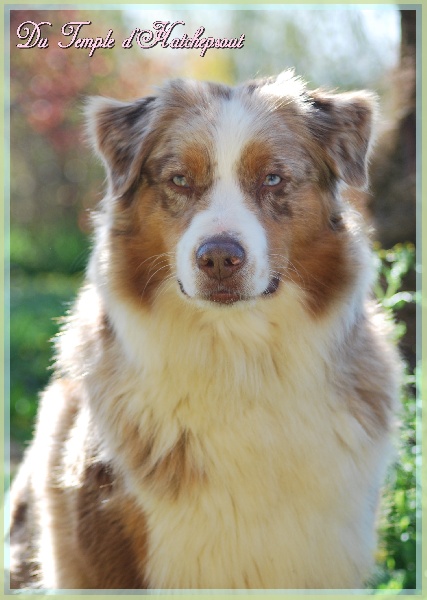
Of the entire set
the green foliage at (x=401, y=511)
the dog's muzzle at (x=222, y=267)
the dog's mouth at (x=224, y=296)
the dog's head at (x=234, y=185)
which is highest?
the dog's head at (x=234, y=185)

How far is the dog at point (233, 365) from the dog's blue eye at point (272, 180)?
14mm

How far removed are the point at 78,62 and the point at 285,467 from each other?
11.6m

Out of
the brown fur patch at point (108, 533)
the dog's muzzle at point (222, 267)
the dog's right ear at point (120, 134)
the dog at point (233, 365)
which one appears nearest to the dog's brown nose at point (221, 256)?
the dog's muzzle at point (222, 267)

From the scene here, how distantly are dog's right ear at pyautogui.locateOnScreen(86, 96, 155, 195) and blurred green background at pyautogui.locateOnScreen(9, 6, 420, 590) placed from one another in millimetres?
669

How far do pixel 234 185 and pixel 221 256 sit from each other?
45 cm

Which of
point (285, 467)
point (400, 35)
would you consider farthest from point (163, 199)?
point (400, 35)

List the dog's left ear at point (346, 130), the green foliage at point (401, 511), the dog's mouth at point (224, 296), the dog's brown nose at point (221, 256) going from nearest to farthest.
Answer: the dog's brown nose at point (221, 256) → the dog's mouth at point (224, 296) → the dog's left ear at point (346, 130) → the green foliage at point (401, 511)

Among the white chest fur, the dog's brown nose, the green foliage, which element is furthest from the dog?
the green foliage

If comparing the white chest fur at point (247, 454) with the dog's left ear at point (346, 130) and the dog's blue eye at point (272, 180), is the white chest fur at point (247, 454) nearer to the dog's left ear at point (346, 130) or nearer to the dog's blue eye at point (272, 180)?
the dog's blue eye at point (272, 180)

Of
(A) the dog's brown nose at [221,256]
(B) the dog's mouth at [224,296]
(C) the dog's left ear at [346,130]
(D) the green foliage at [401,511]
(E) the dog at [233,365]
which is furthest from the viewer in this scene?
(D) the green foliage at [401,511]

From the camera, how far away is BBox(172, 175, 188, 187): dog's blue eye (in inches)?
142

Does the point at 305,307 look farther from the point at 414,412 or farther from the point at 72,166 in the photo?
the point at 72,166

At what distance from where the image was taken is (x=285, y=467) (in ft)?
11.8

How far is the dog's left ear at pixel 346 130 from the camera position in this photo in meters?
3.77
